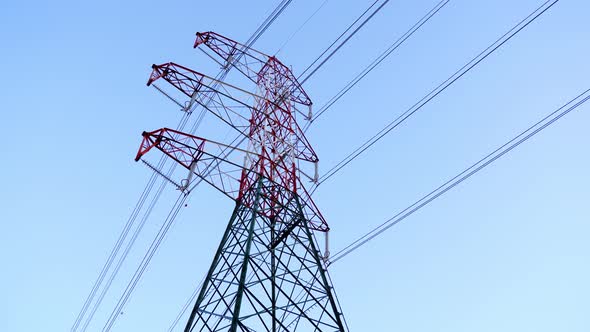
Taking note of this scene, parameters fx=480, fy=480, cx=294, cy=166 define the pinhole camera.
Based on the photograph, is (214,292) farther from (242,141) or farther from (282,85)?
(282,85)

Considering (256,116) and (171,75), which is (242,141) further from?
(171,75)

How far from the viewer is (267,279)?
427 inches

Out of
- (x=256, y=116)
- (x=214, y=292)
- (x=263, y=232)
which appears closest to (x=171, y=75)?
(x=256, y=116)

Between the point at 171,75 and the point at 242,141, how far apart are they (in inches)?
117

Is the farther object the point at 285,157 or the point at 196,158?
the point at 285,157

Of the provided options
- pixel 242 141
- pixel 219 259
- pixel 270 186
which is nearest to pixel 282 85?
pixel 242 141

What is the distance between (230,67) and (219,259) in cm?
969

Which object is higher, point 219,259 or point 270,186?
point 270,186

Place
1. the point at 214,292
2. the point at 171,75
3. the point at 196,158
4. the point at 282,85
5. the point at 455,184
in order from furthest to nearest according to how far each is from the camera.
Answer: the point at 282,85 → the point at 171,75 → the point at 196,158 → the point at 455,184 → the point at 214,292

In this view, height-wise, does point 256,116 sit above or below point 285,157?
above

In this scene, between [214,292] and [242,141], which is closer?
[214,292]

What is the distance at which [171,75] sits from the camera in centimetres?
1485

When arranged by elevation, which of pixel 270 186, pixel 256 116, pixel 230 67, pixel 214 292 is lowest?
pixel 214 292

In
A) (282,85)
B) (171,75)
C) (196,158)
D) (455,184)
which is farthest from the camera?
(282,85)
